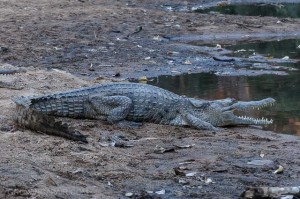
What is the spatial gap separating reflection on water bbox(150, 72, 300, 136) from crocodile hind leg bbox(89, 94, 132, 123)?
1.91 m

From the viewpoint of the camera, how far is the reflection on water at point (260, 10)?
22.1m

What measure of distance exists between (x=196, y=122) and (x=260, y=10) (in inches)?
613

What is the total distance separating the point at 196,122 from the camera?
8297 millimetres

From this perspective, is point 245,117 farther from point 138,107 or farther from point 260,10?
point 260,10

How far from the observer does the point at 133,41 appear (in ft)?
50.9

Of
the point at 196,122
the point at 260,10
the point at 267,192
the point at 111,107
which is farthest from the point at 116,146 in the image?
the point at 260,10

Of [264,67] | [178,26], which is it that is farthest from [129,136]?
[178,26]

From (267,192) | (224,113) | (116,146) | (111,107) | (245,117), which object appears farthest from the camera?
(245,117)

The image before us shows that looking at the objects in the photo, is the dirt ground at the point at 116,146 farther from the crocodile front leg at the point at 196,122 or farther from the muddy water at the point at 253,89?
the muddy water at the point at 253,89

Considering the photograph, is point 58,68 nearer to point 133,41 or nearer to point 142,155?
point 133,41

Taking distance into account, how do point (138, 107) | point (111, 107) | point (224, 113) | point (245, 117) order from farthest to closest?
1. point (245, 117)
2. point (224, 113)
3. point (138, 107)
4. point (111, 107)

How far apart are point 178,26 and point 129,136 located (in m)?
10.8

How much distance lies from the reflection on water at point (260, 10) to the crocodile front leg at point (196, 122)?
14.0 meters

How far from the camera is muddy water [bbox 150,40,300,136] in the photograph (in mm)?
9531
